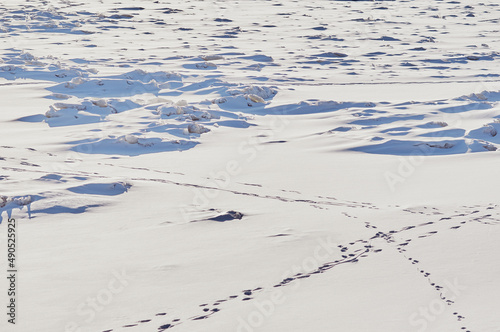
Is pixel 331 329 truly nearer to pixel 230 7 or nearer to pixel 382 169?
pixel 382 169

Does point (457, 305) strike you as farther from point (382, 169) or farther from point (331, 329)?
point (382, 169)

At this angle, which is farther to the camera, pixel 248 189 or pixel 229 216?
pixel 248 189

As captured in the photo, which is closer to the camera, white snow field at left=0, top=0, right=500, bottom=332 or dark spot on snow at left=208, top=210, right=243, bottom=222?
white snow field at left=0, top=0, right=500, bottom=332

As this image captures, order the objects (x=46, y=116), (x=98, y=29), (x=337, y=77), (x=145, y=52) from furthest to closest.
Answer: (x=98, y=29)
(x=145, y=52)
(x=337, y=77)
(x=46, y=116)

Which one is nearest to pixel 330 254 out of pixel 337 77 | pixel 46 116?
pixel 46 116

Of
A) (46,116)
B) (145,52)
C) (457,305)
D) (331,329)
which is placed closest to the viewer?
(331,329)

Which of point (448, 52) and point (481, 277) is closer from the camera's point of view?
point (481, 277)

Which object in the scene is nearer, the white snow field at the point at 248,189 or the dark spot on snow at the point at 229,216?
the white snow field at the point at 248,189
